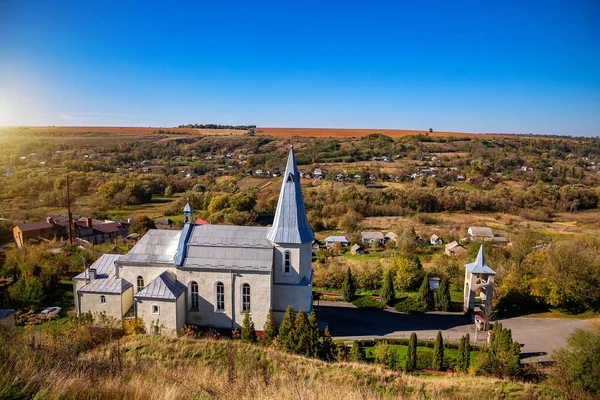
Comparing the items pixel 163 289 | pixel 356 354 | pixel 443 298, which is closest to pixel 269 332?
pixel 356 354

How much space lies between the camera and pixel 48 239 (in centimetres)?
4447

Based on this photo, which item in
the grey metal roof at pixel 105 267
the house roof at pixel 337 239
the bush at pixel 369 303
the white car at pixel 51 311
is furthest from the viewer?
the house roof at pixel 337 239

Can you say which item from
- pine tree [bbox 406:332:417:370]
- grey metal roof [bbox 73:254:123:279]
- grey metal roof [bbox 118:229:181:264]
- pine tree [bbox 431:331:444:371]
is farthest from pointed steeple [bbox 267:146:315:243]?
grey metal roof [bbox 73:254:123:279]

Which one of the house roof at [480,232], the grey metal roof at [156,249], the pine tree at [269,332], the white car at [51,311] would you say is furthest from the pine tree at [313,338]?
the house roof at [480,232]

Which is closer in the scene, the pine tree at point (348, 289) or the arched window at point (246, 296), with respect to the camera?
the arched window at point (246, 296)

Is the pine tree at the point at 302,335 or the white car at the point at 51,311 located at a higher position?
the pine tree at the point at 302,335

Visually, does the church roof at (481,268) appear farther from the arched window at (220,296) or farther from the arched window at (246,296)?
the arched window at (220,296)

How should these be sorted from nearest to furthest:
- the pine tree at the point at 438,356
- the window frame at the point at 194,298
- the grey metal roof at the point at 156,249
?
the pine tree at the point at 438,356 < the window frame at the point at 194,298 < the grey metal roof at the point at 156,249

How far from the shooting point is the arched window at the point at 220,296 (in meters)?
23.5

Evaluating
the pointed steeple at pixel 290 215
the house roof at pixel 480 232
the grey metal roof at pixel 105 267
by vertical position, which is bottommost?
the house roof at pixel 480 232

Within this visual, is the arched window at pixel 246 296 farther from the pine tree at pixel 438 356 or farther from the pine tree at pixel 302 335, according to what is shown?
the pine tree at pixel 438 356

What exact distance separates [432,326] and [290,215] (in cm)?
1348

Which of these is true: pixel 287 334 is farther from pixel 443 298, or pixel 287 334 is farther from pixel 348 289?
pixel 443 298

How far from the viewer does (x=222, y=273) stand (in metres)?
23.2
